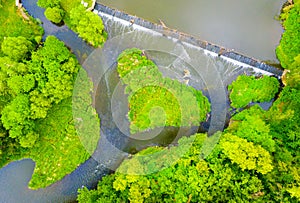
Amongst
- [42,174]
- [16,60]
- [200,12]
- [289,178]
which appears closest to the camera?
[289,178]

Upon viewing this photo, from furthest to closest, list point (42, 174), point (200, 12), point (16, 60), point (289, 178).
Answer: point (200, 12), point (42, 174), point (16, 60), point (289, 178)

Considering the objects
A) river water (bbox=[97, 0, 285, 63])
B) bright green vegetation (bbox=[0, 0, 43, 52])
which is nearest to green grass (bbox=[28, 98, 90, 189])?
bright green vegetation (bbox=[0, 0, 43, 52])

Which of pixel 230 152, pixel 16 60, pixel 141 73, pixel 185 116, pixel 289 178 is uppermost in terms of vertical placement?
pixel 16 60

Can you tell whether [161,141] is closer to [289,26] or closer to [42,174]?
[42,174]

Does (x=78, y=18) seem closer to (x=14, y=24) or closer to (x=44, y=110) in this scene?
(x=14, y=24)

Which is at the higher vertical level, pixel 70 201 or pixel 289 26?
pixel 289 26

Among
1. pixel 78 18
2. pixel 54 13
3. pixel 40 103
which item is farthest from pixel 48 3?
pixel 40 103

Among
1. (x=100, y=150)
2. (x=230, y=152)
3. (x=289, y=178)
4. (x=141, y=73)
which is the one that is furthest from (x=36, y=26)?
(x=289, y=178)
